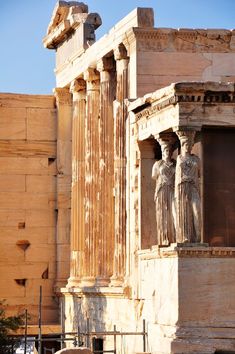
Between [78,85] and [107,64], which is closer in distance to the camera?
[107,64]

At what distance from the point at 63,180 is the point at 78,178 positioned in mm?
2118

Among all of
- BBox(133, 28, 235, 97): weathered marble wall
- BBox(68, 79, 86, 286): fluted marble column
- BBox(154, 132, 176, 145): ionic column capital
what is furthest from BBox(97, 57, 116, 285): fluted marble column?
BBox(154, 132, 176, 145): ionic column capital

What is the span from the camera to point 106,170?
2719 cm

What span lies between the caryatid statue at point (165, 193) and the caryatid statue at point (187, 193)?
39cm

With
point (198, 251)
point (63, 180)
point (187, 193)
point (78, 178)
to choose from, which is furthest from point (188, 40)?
point (63, 180)

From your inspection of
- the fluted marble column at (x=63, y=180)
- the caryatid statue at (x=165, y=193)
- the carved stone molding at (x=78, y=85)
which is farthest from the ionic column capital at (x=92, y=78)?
the caryatid statue at (x=165, y=193)

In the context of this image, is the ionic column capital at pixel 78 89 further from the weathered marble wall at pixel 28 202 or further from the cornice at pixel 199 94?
the cornice at pixel 199 94

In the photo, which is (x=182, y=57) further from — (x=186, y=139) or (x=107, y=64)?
(x=186, y=139)

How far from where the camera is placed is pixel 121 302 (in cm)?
2506

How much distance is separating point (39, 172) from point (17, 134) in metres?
1.02

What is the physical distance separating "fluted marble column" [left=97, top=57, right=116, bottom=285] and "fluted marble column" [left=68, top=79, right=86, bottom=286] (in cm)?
224

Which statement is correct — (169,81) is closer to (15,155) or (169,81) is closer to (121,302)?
(121,302)

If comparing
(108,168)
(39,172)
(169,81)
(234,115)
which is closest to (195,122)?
(234,115)

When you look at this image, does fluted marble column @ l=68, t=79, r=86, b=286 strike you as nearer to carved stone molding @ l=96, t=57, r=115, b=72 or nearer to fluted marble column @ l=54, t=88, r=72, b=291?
fluted marble column @ l=54, t=88, r=72, b=291
